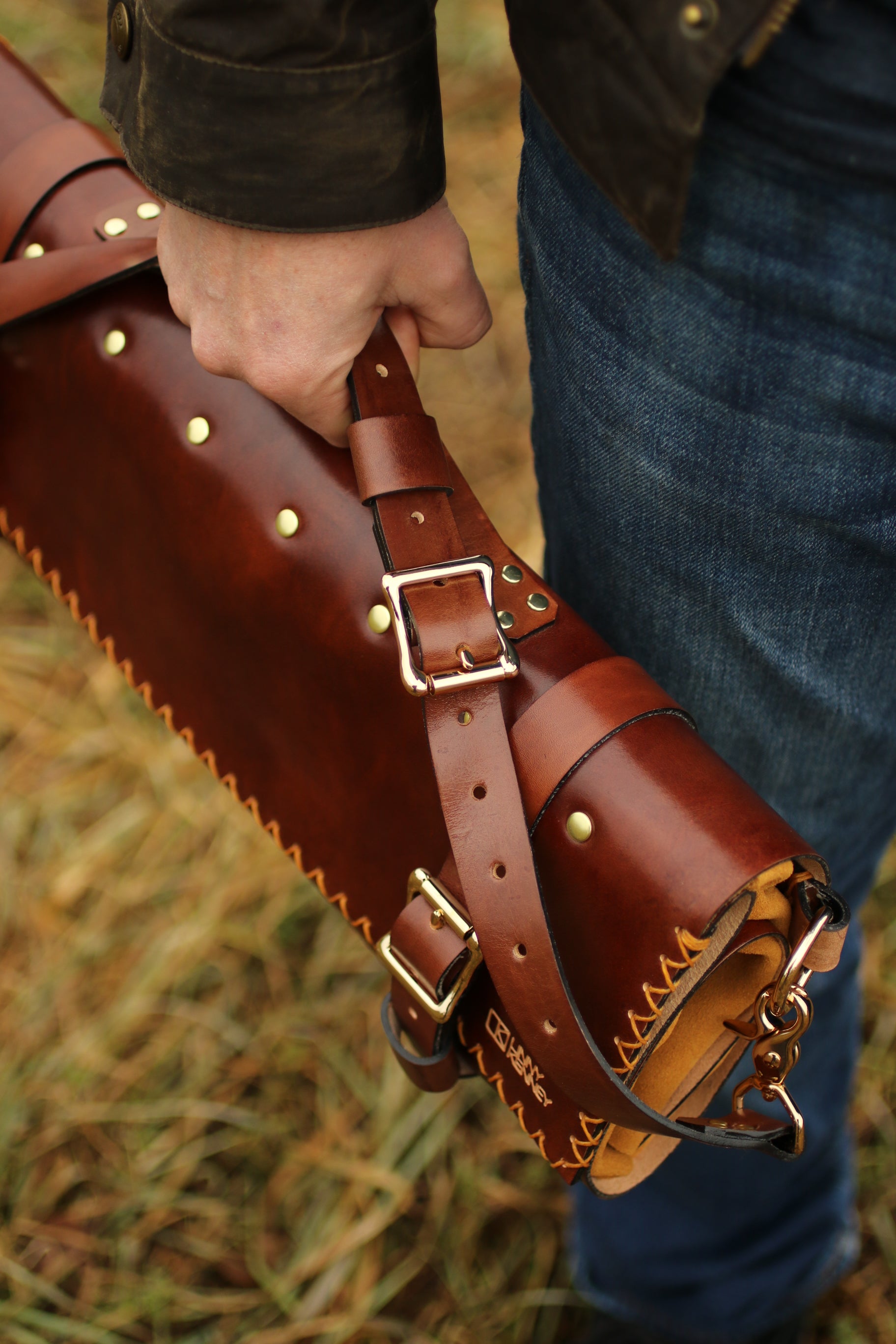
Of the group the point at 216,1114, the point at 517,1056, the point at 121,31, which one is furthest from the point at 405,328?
the point at 216,1114

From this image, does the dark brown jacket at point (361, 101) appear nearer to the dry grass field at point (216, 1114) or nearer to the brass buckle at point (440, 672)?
the brass buckle at point (440, 672)

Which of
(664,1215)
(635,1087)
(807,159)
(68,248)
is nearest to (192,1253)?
(664,1215)

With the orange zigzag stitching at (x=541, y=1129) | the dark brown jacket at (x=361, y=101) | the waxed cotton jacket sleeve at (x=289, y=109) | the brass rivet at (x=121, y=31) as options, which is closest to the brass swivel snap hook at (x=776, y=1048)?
the orange zigzag stitching at (x=541, y=1129)

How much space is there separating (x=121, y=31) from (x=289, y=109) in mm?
223

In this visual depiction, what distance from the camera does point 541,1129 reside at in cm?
96

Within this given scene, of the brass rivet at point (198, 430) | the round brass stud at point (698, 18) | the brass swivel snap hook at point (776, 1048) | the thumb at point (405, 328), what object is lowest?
the brass swivel snap hook at point (776, 1048)

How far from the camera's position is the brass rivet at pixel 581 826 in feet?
2.78

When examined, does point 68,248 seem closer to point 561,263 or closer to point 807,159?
point 561,263

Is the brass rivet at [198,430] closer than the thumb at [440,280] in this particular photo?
No

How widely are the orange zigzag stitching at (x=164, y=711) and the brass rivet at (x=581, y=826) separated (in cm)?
32

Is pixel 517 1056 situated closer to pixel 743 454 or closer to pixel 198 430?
pixel 743 454

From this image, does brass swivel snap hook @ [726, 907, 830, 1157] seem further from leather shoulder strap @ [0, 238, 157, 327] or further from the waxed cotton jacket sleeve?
leather shoulder strap @ [0, 238, 157, 327]

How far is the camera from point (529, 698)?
0.90 metres

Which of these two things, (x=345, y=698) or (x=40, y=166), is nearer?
(x=345, y=698)
